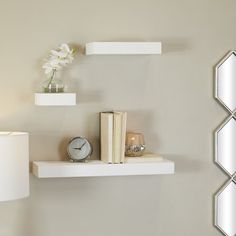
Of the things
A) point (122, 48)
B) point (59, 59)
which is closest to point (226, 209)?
point (122, 48)

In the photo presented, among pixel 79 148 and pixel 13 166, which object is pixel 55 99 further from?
pixel 13 166

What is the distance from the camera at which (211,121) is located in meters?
3.27

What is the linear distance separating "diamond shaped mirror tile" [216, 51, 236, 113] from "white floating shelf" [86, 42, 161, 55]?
1.27 ft

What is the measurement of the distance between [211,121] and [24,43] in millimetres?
979

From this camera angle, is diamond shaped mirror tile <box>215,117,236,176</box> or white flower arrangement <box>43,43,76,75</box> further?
diamond shaped mirror tile <box>215,117,236,176</box>

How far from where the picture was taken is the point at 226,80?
325 centimetres

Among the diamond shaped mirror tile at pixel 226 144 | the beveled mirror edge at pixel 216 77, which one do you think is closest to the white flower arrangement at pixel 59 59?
the beveled mirror edge at pixel 216 77

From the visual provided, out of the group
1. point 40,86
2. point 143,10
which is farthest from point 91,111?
point 143,10

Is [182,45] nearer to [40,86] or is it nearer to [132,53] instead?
[132,53]

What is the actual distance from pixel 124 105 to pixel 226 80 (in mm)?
518

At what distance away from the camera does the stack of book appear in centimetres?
299

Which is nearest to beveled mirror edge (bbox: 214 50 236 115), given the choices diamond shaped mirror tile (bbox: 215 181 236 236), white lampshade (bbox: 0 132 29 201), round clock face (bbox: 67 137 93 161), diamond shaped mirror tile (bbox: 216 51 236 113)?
diamond shaped mirror tile (bbox: 216 51 236 113)

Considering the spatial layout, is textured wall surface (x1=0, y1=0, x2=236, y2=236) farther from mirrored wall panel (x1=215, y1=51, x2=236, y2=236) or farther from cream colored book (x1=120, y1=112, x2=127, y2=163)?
cream colored book (x1=120, y1=112, x2=127, y2=163)

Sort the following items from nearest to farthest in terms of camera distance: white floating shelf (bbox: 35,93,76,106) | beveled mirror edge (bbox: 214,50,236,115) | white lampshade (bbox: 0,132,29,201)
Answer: white lampshade (bbox: 0,132,29,201) → white floating shelf (bbox: 35,93,76,106) → beveled mirror edge (bbox: 214,50,236,115)
